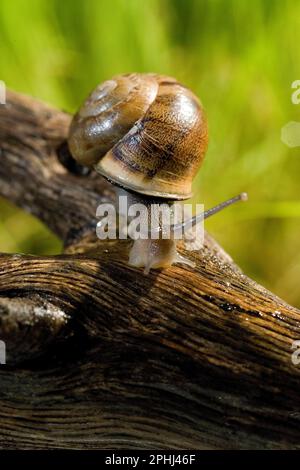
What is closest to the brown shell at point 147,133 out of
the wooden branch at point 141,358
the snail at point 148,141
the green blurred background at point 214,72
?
the snail at point 148,141

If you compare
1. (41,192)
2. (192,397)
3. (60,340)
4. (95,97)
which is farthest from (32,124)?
(192,397)

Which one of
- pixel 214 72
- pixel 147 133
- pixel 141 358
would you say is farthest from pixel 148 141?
pixel 214 72

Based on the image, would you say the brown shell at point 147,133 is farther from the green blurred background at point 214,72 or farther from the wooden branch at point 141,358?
the green blurred background at point 214,72

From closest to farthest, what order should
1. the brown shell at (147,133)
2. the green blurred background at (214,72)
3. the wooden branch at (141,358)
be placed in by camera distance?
the wooden branch at (141,358) → the brown shell at (147,133) → the green blurred background at (214,72)

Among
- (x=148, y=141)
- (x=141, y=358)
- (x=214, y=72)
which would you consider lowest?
(x=141, y=358)

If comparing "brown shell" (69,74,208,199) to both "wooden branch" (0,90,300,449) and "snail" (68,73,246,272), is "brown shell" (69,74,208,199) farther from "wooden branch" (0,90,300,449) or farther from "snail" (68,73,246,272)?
"wooden branch" (0,90,300,449)

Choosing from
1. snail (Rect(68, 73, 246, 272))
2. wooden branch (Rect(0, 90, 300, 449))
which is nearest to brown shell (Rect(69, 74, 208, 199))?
snail (Rect(68, 73, 246, 272))

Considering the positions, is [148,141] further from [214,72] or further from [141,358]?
[214,72]
